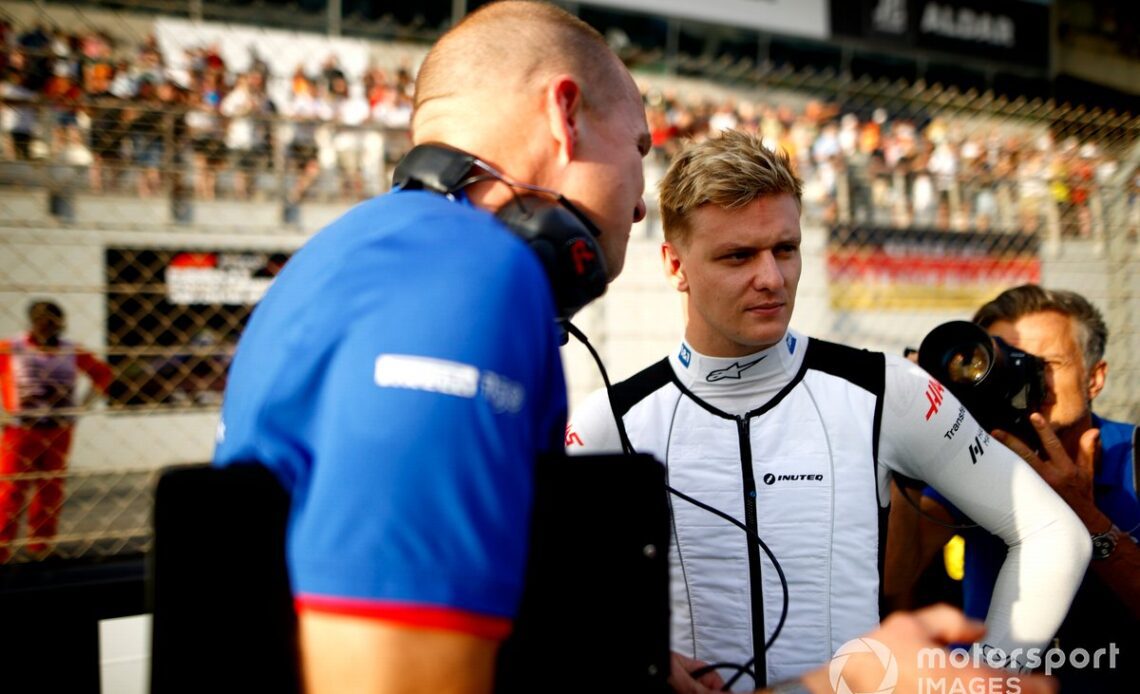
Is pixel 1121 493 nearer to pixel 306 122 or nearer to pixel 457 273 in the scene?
pixel 457 273

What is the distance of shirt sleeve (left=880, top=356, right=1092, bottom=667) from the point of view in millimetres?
1451

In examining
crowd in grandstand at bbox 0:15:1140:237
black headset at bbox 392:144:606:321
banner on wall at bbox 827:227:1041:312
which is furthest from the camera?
banner on wall at bbox 827:227:1041:312

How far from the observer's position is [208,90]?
6387mm

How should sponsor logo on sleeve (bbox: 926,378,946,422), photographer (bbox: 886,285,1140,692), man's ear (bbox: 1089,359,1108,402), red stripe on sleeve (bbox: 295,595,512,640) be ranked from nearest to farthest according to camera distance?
red stripe on sleeve (bbox: 295,595,512,640), sponsor logo on sleeve (bbox: 926,378,946,422), photographer (bbox: 886,285,1140,692), man's ear (bbox: 1089,359,1108,402)

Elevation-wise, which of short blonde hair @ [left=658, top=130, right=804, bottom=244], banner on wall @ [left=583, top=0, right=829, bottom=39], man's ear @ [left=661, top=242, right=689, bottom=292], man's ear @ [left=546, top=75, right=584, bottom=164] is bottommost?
man's ear @ [left=661, top=242, right=689, bottom=292]

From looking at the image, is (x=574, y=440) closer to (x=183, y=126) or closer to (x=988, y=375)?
(x=988, y=375)

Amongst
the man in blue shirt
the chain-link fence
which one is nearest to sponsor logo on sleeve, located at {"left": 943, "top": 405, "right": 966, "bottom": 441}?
the man in blue shirt

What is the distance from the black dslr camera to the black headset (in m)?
1.12

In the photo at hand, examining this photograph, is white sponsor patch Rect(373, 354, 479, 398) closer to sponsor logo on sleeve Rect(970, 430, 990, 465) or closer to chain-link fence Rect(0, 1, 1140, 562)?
sponsor logo on sleeve Rect(970, 430, 990, 465)

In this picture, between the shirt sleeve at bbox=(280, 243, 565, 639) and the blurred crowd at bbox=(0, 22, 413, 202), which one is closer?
the shirt sleeve at bbox=(280, 243, 565, 639)

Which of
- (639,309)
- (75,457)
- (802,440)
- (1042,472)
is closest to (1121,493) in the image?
(1042,472)

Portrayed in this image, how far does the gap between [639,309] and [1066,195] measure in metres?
2.54

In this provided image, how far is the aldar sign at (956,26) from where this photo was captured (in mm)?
13050

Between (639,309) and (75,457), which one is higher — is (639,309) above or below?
above
